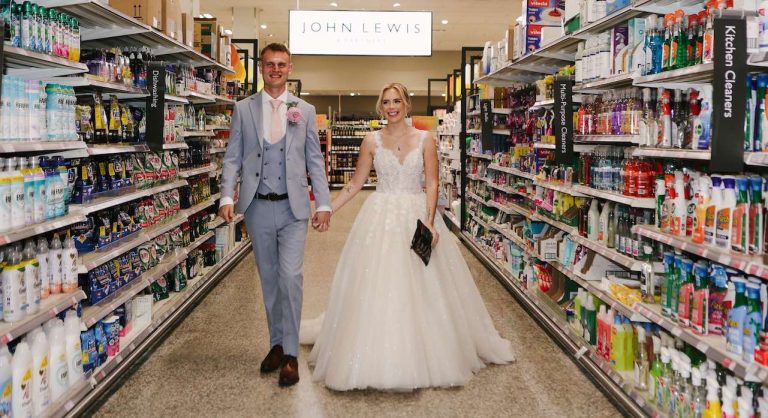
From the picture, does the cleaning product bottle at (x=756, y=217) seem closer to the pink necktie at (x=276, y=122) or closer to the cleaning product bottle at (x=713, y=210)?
the cleaning product bottle at (x=713, y=210)

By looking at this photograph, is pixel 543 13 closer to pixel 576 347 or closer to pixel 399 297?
pixel 576 347

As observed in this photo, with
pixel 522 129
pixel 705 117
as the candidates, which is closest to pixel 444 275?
pixel 705 117

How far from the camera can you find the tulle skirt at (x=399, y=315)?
131 inches

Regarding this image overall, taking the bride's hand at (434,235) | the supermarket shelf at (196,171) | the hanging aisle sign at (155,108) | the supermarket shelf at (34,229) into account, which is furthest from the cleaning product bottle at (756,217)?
the supermarket shelf at (196,171)

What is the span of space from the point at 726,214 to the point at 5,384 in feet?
9.49

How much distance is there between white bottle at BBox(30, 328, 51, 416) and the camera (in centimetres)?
263

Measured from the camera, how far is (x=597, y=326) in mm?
3727

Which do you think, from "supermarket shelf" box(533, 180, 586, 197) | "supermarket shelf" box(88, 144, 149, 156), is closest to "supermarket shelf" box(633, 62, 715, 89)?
"supermarket shelf" box(533, 180, 586, 197)

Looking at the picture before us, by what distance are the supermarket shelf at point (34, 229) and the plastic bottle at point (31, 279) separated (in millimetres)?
90

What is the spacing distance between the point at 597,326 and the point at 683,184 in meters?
1.23

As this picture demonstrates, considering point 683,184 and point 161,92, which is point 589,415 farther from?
point 161,92

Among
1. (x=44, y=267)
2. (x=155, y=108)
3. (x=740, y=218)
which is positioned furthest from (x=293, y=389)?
(x=740, y=218)

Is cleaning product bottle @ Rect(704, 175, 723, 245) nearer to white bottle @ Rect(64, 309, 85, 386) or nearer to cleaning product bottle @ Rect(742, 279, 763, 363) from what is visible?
cleaning product bottle @ Rect(742, 279, 763, 363)

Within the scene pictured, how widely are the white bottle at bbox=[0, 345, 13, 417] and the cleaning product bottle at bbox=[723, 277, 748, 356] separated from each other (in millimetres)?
2762
